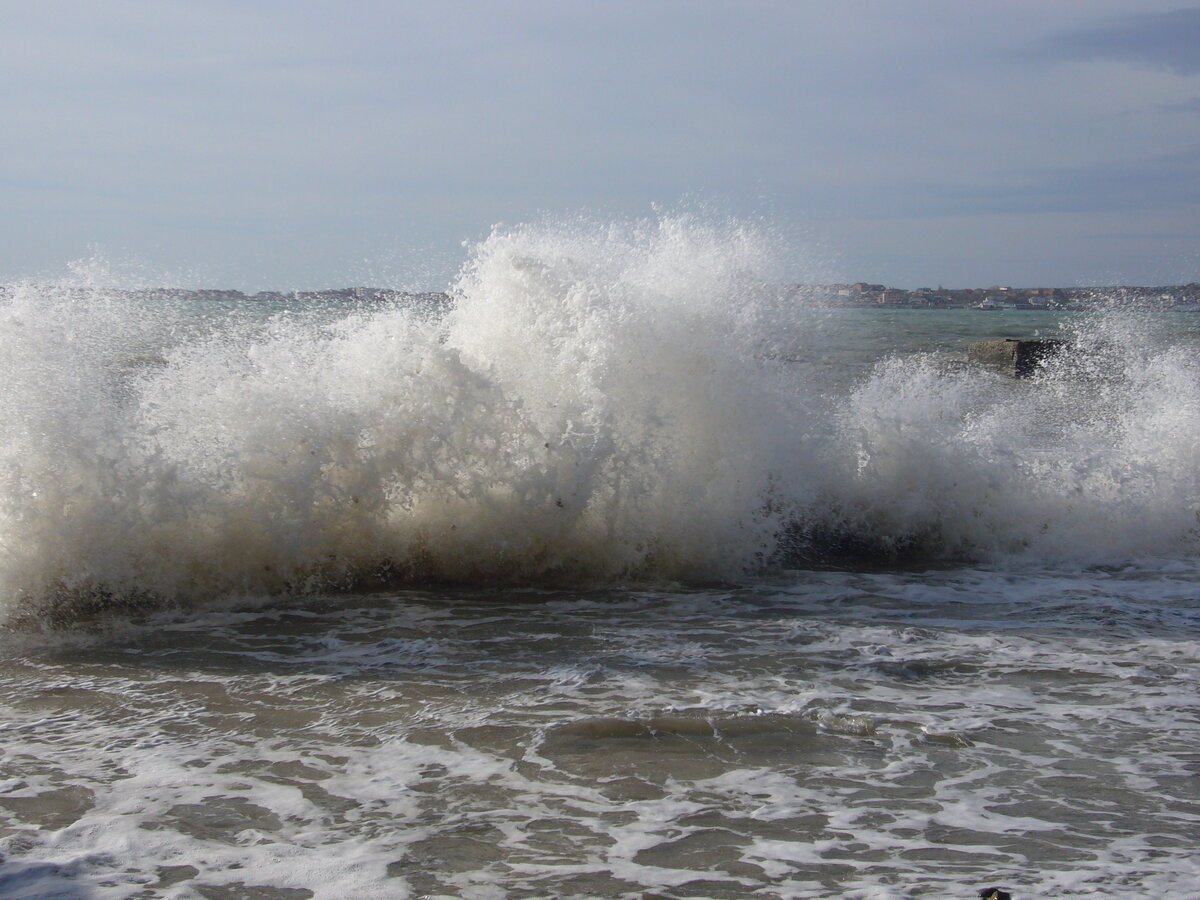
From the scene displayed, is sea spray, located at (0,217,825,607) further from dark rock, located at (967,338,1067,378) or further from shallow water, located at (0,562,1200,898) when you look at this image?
dark rock, located at (967,338,1067,378)

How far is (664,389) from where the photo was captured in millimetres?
8297

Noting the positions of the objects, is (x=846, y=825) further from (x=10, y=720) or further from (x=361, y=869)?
(x=10, y=720)

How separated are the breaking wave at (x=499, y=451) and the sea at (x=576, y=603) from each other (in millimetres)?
28

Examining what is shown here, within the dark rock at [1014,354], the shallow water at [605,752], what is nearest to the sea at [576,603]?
the shallow water at [605,752]

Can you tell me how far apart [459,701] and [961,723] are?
7.20ft

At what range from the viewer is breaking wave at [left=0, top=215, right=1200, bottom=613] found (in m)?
6.90

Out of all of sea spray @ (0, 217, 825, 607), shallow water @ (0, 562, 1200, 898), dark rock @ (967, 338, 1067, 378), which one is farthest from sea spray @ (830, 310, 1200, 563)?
dark rock @ (967, 338, 1067, 378)

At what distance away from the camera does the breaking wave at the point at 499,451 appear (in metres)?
6.90

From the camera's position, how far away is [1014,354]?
61.0 ft

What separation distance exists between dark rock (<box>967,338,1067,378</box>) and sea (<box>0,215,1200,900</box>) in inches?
259

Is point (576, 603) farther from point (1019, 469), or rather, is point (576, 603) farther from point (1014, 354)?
point (1014, 354)

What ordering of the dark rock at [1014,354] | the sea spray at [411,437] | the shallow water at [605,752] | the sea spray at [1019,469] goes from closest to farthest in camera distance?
the shallow water at [605,752] → the sea spray at [411,437] → the sea spray at [1019,469] → the dark rock at [1014,354]

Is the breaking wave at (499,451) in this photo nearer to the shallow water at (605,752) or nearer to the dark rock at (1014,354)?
the shallow water at (605,752)

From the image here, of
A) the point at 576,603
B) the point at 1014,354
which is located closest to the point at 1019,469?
the point at 576,603
